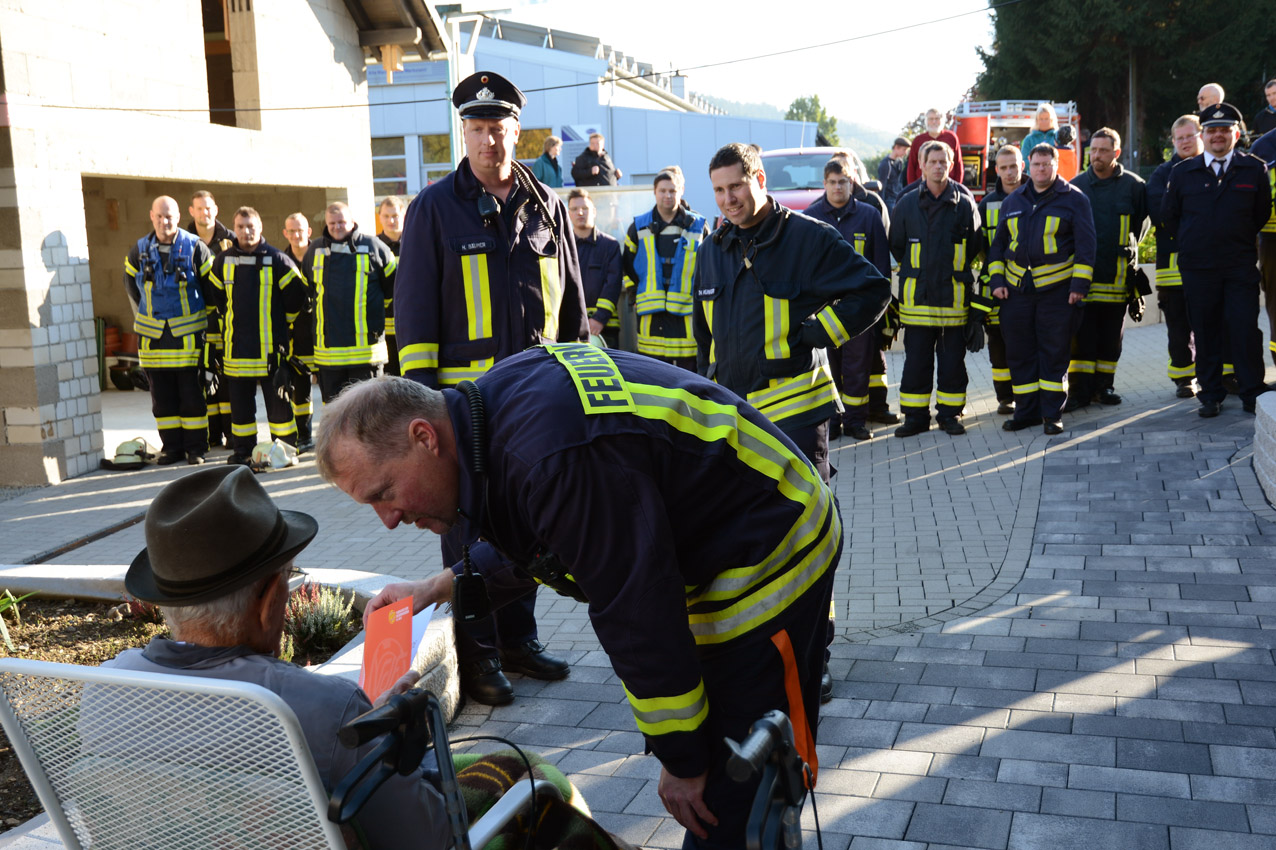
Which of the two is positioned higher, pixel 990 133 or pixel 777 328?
pixel 990 133

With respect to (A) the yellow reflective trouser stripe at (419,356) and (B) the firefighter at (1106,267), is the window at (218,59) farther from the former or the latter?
(A) the yellow reflective trouser stripe at (419,356)

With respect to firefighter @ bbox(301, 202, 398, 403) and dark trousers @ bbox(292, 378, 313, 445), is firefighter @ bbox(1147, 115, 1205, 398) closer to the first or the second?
firefighter @ bbox(301, 202, 398, 403)

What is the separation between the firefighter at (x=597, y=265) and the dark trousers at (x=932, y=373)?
2687 mm

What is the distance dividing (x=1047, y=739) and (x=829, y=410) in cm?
147

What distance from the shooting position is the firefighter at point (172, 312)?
10266 mm

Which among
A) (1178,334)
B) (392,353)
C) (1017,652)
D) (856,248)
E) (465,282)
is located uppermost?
(856,248)

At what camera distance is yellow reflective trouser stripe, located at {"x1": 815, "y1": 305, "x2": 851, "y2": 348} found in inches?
181

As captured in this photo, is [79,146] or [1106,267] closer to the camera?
[1106,267]

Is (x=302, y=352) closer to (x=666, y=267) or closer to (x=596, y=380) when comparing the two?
(x=666, y=267)

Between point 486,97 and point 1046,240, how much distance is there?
6070 mm

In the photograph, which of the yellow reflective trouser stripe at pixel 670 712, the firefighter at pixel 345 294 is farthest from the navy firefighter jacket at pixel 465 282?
the firefighter at pixel 345 294

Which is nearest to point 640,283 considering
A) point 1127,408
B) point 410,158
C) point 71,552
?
point 1127,408

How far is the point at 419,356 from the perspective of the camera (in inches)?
191

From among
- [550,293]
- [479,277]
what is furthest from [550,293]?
[479,277]
